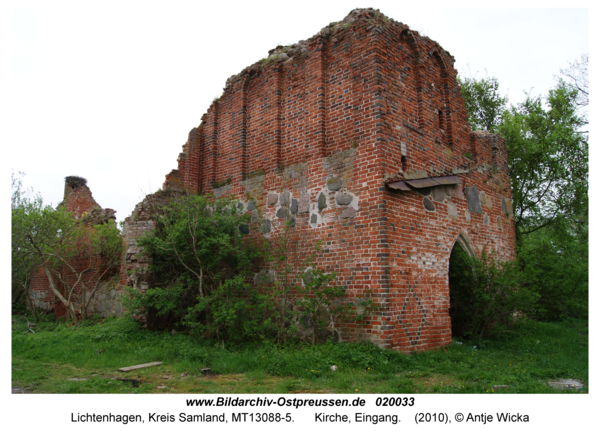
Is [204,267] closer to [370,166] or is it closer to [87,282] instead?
[370,166]

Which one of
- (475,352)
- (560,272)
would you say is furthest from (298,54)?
(560,272)

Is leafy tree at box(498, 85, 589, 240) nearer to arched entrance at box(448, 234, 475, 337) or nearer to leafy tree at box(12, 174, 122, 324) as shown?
arched entrance at box(448, 234, 475, 337)

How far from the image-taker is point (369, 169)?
7.77 meters

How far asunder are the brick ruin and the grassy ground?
74 centimetres

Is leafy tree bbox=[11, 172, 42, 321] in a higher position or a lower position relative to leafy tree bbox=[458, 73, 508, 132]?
lower

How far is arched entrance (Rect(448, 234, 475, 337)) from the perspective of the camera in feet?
30.1

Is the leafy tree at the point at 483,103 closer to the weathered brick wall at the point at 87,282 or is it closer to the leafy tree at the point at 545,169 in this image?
the leafy tree at the point at 545,169

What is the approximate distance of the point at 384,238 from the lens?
732 centimetres

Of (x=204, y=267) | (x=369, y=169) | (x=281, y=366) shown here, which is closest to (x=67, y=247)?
(x=204, y=267)

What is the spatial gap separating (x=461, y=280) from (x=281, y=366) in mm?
4743

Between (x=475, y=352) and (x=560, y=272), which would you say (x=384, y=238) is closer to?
(x=475, y=352)

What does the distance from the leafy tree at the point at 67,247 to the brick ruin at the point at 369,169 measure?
230 cm

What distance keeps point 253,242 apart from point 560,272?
9080mm

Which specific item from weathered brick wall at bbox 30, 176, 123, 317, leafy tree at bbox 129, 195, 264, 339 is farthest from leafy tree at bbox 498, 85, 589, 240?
weathered brick wall at bbox 30, 176, 123, 317
